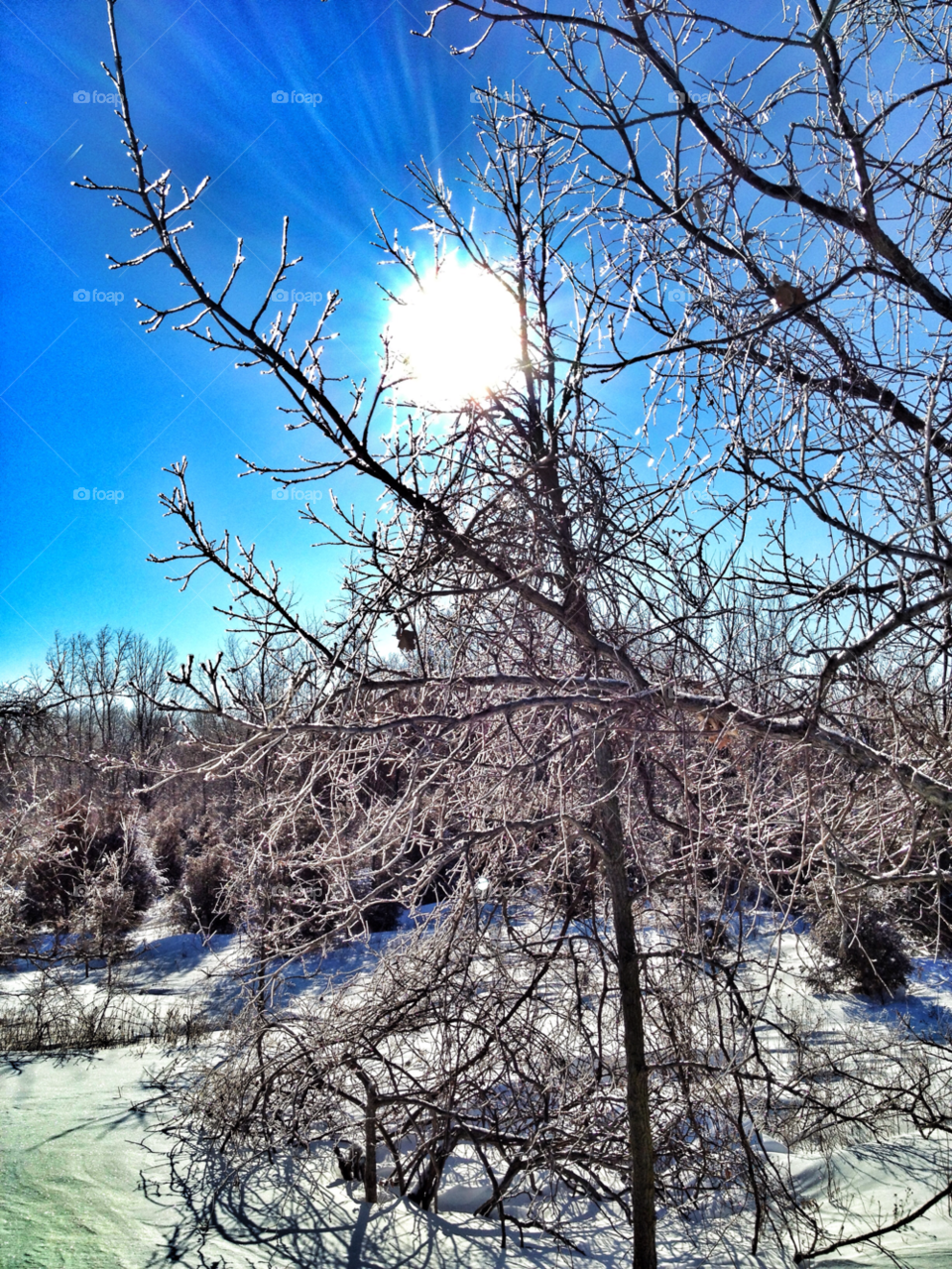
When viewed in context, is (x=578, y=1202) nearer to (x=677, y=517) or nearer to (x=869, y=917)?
(x=677, y=517)

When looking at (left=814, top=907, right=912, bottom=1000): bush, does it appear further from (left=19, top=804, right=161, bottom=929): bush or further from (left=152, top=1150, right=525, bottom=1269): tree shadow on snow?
(left=19, top=804, right=161, bottom=929): bush

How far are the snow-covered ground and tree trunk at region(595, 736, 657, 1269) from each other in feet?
3.36

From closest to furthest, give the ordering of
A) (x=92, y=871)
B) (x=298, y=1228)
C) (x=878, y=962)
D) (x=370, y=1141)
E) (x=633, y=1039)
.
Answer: (x=633, y=1039) < (x=298, y=1228) < (x=370, y=1141) < (x=878, y=962) < (x=92, y=871)

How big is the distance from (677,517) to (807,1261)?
4.99 metres

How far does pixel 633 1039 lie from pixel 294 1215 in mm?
2989

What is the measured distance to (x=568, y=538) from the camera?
302 cm

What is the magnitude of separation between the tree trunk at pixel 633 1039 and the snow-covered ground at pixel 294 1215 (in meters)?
1.02

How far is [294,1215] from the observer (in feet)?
17.1

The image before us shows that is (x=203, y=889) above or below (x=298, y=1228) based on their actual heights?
above

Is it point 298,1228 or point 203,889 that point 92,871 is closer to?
point 203,889

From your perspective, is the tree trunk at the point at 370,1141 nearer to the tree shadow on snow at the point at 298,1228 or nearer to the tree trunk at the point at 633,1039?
the tree shadow on snow at the point at 298,1228

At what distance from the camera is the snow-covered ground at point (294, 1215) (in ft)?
15.3

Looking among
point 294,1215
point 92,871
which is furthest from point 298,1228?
point 92,871

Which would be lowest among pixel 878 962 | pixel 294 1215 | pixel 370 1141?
pixel 294 1215
